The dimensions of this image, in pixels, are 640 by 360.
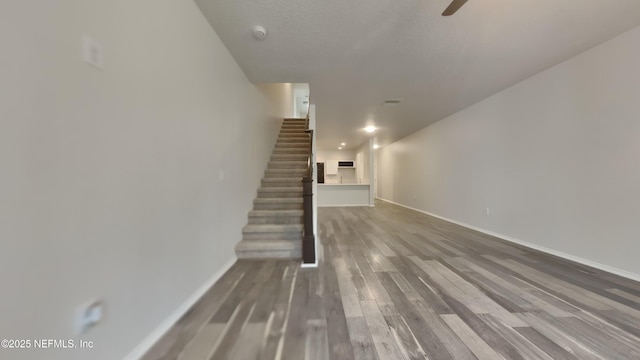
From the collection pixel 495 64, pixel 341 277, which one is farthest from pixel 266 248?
pixel 495 64

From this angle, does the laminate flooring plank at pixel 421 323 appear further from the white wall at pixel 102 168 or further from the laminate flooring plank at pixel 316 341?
the white wall at pixel 102 168

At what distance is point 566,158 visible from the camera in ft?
9.78

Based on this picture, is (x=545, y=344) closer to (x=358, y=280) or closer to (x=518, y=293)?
(x=518, y=293)

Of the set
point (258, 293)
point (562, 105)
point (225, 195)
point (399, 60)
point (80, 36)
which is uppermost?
point (399, 60)

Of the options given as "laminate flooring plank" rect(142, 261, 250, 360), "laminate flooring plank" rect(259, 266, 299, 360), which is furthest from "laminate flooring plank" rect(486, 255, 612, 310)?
"laminate flooring plank" rect(142, 261, 250, 360)

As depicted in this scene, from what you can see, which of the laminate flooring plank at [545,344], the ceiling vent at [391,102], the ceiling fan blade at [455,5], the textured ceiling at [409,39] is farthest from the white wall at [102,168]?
the ceiling vent at [391,102]

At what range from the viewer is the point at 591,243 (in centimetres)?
273

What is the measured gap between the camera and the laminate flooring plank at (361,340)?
1.38 meters

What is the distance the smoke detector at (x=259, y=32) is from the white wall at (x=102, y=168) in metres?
0.43

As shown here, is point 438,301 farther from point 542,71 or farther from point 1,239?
point 542,71

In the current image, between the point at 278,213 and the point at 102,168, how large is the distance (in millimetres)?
2531

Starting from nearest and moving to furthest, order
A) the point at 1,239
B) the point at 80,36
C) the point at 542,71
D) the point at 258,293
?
the point at 1,239 → the point at 80,36 → the point at 258,293 → the point at 542,71

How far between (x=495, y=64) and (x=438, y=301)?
2.99m

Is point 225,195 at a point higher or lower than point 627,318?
higher
